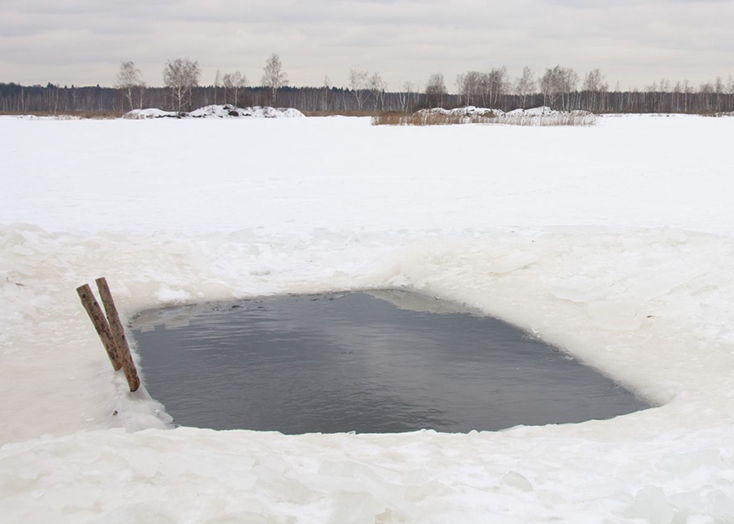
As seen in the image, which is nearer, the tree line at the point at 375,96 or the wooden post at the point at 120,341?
the wooden post at the point at 120,341

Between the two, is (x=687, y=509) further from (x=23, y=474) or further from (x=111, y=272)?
(x=111, y=272)

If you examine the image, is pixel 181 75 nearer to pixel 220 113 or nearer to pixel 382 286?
pixel 220 113

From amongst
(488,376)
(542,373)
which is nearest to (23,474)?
(488,376)

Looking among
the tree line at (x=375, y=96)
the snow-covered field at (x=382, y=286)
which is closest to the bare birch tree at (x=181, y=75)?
the tree line at (x=375, y=96)

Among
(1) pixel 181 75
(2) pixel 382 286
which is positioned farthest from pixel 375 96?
(2) pixel 382 286

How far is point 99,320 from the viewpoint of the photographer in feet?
20.3

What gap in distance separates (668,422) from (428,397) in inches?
75.6

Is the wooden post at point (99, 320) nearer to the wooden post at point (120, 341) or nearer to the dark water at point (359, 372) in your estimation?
the wooden post at point (120, 341)

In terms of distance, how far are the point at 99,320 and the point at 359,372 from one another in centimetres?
239

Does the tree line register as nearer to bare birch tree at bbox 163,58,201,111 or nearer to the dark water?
bare birch tree at bbox 163,58,201,111

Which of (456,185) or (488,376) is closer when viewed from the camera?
(488,376)

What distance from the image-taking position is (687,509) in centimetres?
372

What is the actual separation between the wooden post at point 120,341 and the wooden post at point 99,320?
1.8 inches

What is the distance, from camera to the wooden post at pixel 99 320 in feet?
20.0
